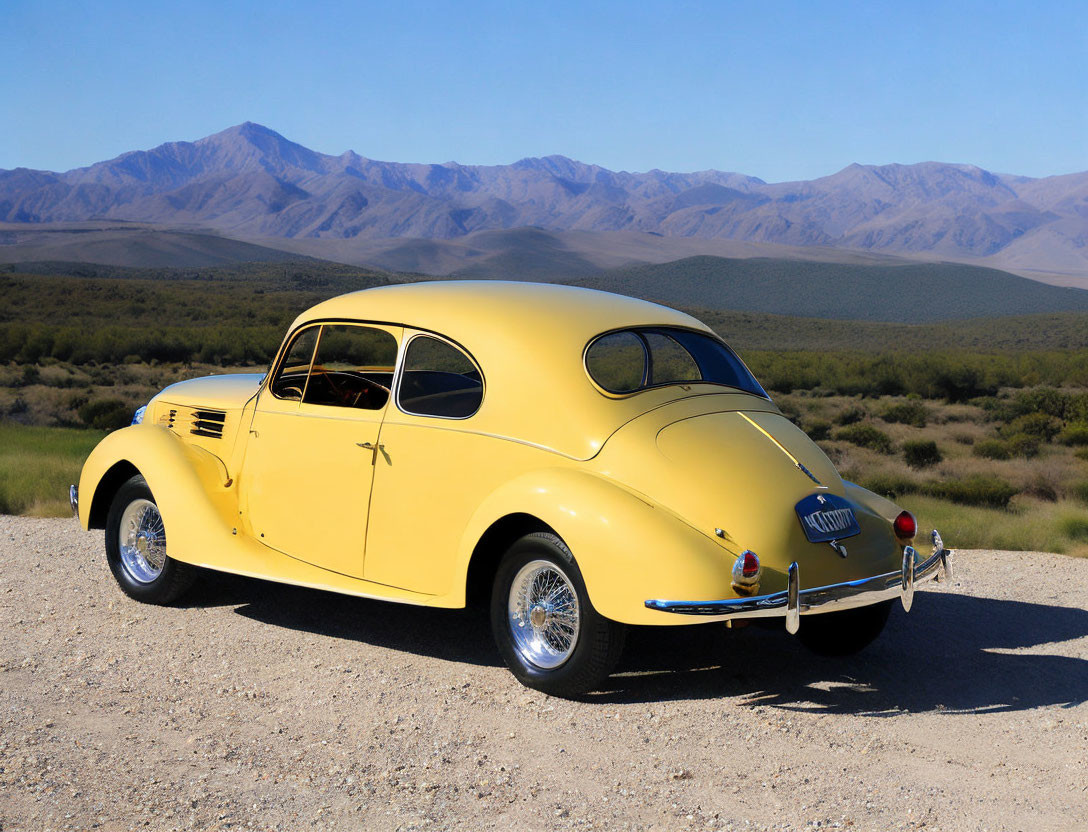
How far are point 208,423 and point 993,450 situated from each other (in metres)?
18.4

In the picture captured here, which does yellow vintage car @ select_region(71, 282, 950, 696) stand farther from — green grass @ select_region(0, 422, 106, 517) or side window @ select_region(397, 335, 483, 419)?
green grass @ select_region(0, 422, 106, 517)

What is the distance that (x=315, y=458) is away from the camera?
5766 millimetres

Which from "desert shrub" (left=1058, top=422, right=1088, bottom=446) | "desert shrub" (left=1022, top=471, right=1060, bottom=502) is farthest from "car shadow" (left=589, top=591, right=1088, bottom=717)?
"desert shrub" (left=1058, top=422, right=1088, bottom=446)

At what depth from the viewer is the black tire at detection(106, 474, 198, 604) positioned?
6.45m

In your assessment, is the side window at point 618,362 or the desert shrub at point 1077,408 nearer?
the side window at point 618,362

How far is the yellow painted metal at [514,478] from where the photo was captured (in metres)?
4.64

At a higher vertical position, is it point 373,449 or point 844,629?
point 373,449

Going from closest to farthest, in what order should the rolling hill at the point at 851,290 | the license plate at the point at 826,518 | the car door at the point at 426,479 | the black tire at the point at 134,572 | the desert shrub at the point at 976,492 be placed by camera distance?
the license plate at the point at 826,518 → the car door at the point at 426,479 → the black tire at the point at 134,572 → the desert shrub at the point at 976,492 → the rolling hill at the point at 851,290

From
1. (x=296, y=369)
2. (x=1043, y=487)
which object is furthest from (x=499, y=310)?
(x=1043, y=487)

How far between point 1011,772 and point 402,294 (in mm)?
3850

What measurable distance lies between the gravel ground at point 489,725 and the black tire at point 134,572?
0.43ft

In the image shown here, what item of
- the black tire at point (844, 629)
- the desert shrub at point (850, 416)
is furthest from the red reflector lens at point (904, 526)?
the desert shrub at point (850, 416)

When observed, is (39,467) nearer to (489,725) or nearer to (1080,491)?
(489,725)

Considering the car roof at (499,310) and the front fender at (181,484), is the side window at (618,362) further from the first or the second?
the front fender at (181,484)
